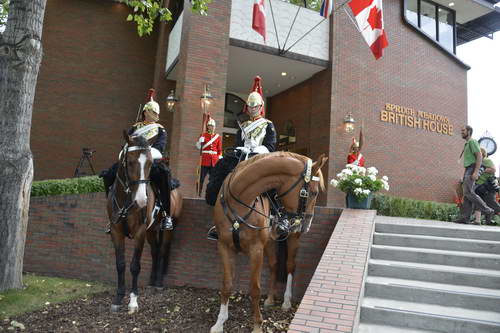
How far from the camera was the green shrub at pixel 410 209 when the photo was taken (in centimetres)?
1217

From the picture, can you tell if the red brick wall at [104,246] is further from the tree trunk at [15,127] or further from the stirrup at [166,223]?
the tree trunk at [15,127]

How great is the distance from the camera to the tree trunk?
19.8ft

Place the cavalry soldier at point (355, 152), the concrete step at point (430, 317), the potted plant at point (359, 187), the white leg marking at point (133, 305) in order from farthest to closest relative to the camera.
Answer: the cavalry soldier at point (355, 152)
the potted plant at point (359, 187)
the white leg marking at point (133, 305)
the concrete step at point (430, 317)

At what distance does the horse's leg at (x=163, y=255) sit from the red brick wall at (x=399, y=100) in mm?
7968

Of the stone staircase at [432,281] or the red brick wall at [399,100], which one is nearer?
the stone staircase at [432,281]

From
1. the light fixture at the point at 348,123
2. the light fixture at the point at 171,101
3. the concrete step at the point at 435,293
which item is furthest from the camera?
the light fixture at the point at 348,123

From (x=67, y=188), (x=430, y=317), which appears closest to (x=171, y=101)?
(x=67, y=188)

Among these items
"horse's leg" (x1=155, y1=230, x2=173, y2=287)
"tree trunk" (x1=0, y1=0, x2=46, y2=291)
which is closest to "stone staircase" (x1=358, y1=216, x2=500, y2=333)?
"horse's leg" (x1=155, y1=230, x2=173, y2=287)

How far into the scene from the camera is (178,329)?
4816 mm

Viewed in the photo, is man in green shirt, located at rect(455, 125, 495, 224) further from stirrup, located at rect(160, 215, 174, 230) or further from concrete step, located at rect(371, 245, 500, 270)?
stirrup, located at rect(160, 215, 174, 230)

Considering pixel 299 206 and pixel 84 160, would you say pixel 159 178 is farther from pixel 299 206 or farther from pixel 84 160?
pixel 84 160

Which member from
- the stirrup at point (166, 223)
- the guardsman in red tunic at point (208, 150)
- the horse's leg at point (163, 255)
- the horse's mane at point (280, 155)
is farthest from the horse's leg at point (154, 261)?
the guardsman in red tunic at point (208, 150)

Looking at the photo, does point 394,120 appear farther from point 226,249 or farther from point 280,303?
point 226,249

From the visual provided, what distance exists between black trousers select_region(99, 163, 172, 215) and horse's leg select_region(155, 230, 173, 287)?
3.15ft
